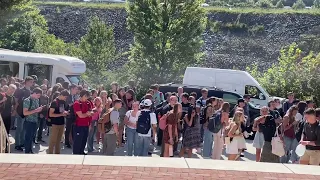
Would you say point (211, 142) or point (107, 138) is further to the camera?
point (211, 142)

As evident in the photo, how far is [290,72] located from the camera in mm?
31797

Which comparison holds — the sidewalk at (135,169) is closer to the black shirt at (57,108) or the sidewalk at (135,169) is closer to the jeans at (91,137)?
the black shirt at (57,108)

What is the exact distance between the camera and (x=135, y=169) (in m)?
9.40

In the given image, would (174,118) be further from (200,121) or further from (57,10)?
(57,10)

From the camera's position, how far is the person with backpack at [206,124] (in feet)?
43.9

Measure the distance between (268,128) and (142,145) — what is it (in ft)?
9.10

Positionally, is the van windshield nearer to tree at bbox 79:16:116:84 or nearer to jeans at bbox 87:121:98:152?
jeans at bbox 87:121:98:152

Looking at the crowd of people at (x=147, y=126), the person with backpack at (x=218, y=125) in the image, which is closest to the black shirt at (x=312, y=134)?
the crowd of people at (x=147, y=126)

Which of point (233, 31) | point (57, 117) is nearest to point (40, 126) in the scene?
point (57, 117)

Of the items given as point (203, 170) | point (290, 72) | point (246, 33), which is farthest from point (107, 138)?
point (246, 33)

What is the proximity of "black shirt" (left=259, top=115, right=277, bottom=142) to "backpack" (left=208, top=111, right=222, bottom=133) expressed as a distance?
46.7 inches

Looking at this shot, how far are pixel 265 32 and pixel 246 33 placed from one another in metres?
2.15

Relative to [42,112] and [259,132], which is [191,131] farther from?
[42,112]

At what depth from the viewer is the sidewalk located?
886 cm
